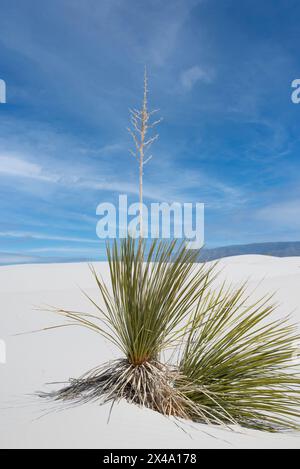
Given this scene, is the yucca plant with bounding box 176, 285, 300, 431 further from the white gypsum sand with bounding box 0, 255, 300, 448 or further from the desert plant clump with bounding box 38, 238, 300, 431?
the white gypsum sand with bounding box 0, 255, 300, 448

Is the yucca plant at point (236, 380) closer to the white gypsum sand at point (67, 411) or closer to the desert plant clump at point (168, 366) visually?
the desert plant clump at point (168, 366)

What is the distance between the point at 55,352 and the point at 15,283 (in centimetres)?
973

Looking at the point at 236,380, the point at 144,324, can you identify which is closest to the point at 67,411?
the point at 144,324

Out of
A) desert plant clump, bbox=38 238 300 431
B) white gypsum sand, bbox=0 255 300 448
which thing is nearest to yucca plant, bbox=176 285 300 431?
desert plant clump, bbox=38 238 300 431

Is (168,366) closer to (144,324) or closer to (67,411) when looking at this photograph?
(144,324)

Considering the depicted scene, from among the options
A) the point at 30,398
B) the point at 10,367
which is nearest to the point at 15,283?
the point at 10,367

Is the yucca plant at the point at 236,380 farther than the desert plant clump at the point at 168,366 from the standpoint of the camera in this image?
Answer: Yes

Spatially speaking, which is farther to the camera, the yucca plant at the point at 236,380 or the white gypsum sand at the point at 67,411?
the yucca plant at the point at 236,380

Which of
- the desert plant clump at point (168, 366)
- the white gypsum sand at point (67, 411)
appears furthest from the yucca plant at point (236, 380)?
the white gypsum sand at point (67, 411)

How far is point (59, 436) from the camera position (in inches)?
90.6

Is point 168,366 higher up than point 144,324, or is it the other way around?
point 144,324

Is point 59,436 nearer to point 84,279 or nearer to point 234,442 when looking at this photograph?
point 234,442

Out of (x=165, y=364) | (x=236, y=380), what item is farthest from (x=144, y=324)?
(x=236, y=380)

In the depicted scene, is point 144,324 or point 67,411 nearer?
point 67,411
